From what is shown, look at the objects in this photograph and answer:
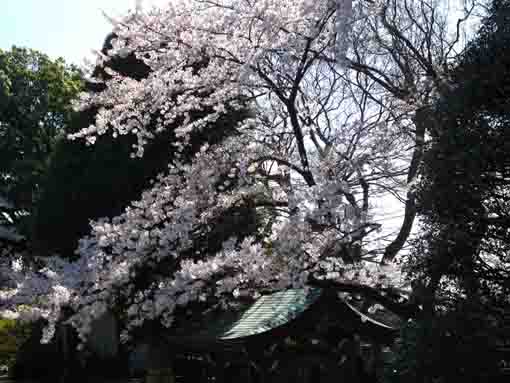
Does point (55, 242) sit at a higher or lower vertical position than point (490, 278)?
higher

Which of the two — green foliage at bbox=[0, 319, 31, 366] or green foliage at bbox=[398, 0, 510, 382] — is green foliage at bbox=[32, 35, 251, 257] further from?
green foliage at bbox=[398, 0, 510, 382]

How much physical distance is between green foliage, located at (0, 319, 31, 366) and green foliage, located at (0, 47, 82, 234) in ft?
22.5

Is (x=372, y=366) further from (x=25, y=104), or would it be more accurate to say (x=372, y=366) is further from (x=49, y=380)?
(x=25, y=104)

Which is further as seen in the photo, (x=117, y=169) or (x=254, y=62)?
(x=117, y=169)

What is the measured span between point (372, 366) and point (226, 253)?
3714 mm

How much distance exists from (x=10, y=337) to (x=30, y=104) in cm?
981

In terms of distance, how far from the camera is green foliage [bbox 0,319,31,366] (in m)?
14.8

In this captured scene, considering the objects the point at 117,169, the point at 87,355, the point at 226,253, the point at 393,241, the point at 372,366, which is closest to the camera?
the point at 226,253

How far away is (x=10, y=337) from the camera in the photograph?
583 inches

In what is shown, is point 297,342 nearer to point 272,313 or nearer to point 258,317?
point 272,313

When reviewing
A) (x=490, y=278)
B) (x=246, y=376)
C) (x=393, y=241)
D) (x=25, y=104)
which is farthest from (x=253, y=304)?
(x=25, y=104)

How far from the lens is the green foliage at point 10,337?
48.4 feet

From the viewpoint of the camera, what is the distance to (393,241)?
766cm

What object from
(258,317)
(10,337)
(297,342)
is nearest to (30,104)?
(10,337)
